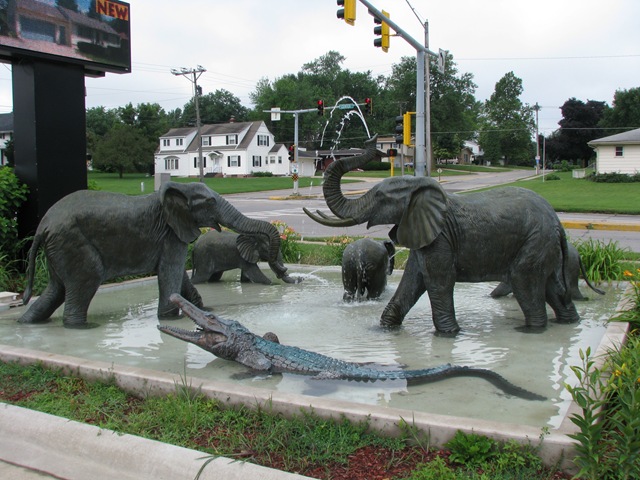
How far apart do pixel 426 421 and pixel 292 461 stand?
2.88 ft

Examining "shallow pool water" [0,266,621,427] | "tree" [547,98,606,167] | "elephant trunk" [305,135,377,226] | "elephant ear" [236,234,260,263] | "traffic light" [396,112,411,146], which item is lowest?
"shallow pool water" [0,266,621,427]

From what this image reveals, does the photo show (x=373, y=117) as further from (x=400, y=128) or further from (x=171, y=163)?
(x=400, y=128)

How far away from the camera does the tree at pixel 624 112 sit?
7594 cm

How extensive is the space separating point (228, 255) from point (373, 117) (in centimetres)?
8502

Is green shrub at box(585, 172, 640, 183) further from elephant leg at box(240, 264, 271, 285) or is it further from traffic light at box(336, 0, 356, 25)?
elephant leg at box(240, 264, 271, 285)

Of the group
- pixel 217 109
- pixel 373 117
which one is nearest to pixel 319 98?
pixel 373 117

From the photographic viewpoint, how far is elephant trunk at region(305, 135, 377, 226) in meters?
6.51

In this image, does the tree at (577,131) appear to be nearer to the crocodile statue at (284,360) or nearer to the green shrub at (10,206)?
the green shrub at (10,206)

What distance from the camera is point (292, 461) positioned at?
378 centimetres

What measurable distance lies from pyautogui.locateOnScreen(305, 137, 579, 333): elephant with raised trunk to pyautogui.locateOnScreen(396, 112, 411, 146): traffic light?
16713mm

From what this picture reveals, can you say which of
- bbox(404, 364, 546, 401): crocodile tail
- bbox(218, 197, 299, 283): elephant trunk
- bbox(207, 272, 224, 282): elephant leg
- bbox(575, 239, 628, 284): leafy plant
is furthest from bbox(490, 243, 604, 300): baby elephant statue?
bbox(207, 272, 224, 282): elephant leg

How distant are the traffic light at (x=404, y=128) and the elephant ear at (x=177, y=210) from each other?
1674 cm

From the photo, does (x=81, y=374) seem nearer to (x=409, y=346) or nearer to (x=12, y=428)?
(x=12, y=428)

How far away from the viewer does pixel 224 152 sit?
74750mm
